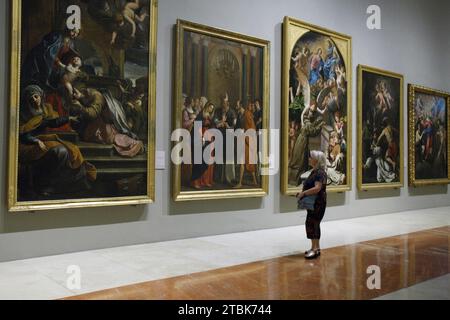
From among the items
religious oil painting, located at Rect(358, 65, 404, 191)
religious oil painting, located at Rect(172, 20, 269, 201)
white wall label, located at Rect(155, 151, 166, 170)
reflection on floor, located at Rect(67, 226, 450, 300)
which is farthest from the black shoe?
religious oil painting, located at Rect(358, 65, 404, 191)

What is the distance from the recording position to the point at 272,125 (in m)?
11.7

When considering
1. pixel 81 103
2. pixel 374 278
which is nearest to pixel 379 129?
pixel 374 278

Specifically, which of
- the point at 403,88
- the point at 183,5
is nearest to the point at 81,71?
the point at 183,5

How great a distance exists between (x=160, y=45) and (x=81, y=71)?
6.25 feet

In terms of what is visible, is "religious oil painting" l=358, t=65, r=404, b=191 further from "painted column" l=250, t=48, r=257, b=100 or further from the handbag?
the handbag

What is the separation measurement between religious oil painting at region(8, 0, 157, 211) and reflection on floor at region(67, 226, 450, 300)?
2933 mm

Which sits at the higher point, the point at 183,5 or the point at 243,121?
the point at 183,5

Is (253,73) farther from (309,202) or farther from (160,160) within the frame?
(309,202)

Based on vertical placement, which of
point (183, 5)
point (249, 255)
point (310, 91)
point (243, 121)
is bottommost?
point (249, 255)

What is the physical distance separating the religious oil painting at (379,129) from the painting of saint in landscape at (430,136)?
1.28 m

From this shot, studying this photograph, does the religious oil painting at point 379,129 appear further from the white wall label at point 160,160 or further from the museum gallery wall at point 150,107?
the white wall label at point 160,160

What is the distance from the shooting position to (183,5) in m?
9.86
